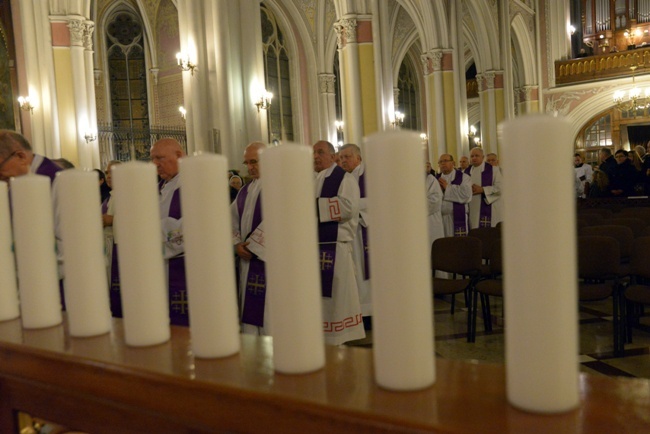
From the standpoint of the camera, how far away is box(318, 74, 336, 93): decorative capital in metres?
20.0

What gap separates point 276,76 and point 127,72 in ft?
18.4

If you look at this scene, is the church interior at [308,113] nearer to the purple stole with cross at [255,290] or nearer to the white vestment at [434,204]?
the purple stole with cross at [255,290]

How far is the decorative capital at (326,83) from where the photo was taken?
Answer: 65.6 feet

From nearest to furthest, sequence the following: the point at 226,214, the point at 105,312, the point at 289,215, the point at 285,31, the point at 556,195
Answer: the point at 556,195, the point at 289,215, the point at 226,214, the point at 105,312, the point at 285,31

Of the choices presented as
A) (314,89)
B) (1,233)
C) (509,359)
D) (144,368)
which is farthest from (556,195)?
(314,89)

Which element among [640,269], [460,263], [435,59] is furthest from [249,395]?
[435,59]

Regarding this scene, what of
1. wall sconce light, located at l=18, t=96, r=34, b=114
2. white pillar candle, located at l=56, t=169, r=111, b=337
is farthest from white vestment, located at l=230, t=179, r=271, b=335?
wall sconce light, located at l=18, t=96, r=34, b=114

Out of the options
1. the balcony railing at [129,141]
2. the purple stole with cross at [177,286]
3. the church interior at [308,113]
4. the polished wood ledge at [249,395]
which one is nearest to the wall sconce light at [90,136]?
the church interior at [308,113]

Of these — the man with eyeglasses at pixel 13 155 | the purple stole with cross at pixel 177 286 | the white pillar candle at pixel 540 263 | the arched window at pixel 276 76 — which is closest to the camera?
the white pillar candle at pixel 540 263

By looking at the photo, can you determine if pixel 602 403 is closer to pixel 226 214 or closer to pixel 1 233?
pixel 226 214

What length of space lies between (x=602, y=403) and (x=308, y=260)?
316 mm

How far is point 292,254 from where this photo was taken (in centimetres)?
63

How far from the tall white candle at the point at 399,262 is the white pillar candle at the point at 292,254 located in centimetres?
8

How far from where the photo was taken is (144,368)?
2.30ft
